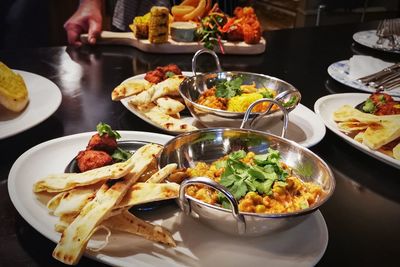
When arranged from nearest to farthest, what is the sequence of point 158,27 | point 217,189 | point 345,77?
point 217,189, point 345,77, point 158,27

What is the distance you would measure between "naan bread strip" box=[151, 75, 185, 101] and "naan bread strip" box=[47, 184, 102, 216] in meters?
0.59

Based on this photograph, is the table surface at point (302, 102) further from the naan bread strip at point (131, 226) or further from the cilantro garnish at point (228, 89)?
the cilantro garnish at point (228, 89)

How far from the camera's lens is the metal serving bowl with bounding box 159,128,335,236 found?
77 centimetres

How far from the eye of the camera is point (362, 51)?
2365 millimetres

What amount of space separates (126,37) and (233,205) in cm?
159

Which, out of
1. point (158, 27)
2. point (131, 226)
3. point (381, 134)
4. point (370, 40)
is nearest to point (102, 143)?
point (131, 226)

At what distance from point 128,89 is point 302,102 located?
2.19 ft

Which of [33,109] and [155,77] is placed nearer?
[33,109]

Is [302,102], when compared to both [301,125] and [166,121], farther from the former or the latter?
[166,121]

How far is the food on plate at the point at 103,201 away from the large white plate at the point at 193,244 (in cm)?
2

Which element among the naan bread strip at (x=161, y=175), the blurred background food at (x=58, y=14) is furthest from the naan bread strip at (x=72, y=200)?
the blurred background food at (x=58, y=14)

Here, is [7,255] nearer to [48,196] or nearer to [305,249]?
[48,196]

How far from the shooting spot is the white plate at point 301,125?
1.30m

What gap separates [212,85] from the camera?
1.53 meters
